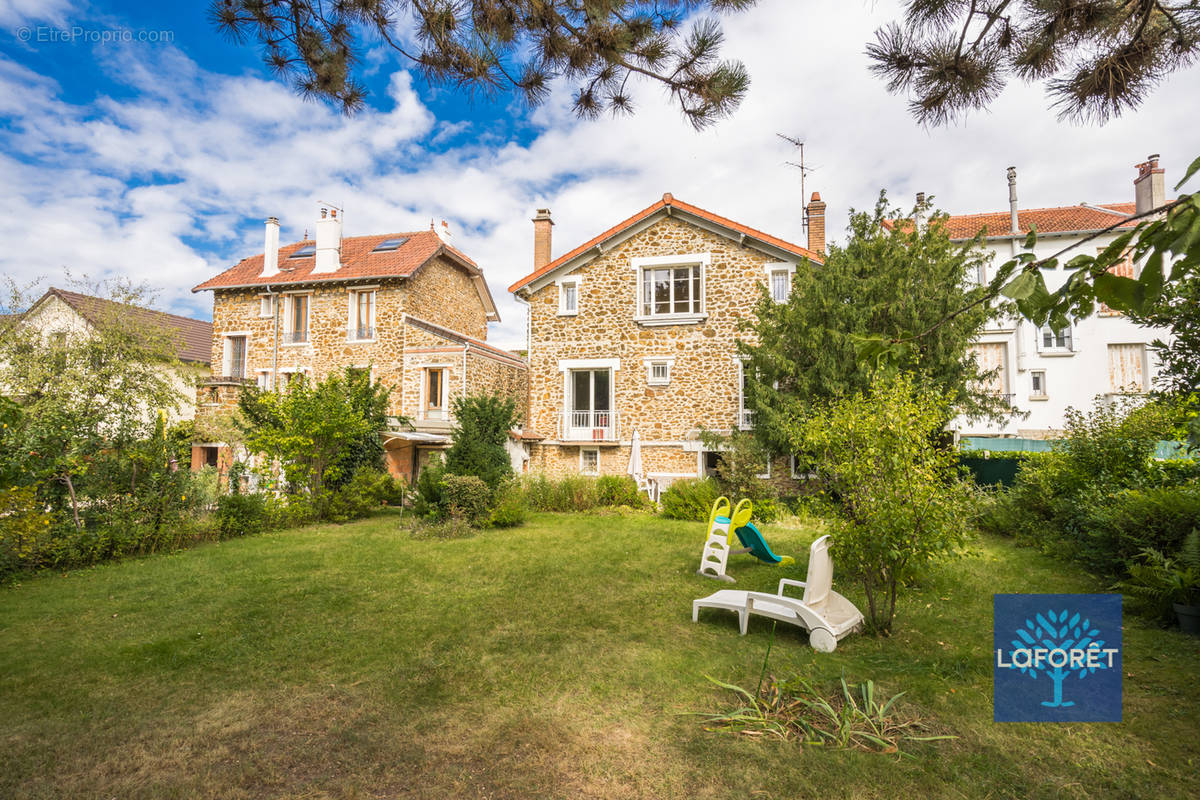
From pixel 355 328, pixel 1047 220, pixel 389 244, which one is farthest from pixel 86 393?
pixel 1047 220

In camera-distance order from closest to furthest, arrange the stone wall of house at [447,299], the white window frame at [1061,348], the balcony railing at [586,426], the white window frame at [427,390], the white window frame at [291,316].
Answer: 1. the balcony railing at [586,426]
2. the white window frame at [427,390]
3. the white window frame at [1061,348]
4. the stone wall of house at [447,299]
5. the white window frame at [291,316]

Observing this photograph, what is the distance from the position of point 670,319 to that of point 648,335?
850 millimetres

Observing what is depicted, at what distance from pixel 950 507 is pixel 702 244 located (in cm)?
1393

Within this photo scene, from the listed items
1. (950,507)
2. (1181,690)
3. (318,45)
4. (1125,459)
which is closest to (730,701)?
(950,507)

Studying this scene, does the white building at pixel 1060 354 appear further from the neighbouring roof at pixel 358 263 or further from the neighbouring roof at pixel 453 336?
the neighbouring roof at pixel 358 263

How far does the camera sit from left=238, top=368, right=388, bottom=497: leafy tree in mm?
13227

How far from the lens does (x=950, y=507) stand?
16.6ft

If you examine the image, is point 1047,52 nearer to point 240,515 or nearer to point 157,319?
point 240,515

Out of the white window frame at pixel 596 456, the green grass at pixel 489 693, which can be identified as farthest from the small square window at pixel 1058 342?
the green grass at pixel 489 693

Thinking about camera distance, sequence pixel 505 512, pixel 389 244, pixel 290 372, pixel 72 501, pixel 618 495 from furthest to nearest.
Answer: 1. pixel 389 244
2. pixel 290 372
3. pixel 618 495
4. pixel 505 512
5. pixel 72 501

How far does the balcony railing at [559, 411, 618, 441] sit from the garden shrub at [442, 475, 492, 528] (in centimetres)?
615

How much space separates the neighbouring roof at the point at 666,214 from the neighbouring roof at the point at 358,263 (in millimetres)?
5797

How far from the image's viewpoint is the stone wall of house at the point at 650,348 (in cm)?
1728

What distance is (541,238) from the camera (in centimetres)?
2070
